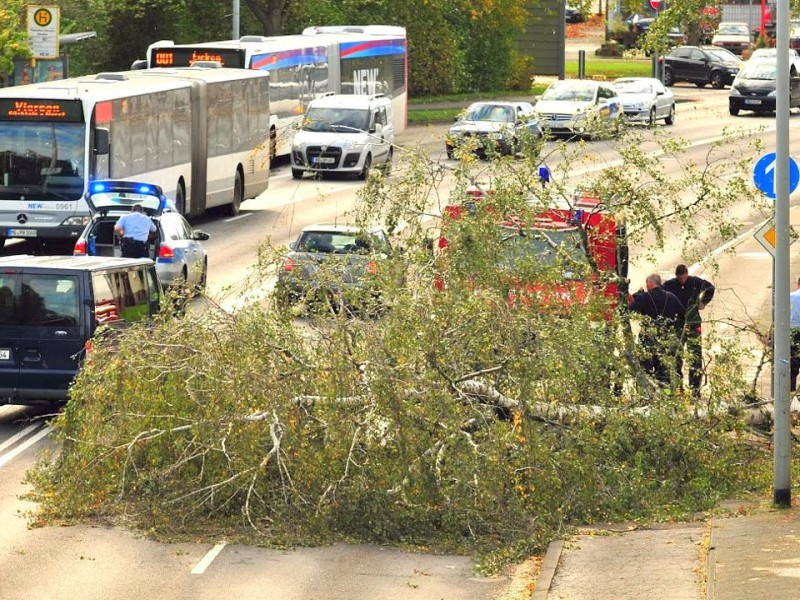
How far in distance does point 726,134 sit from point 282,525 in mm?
6567

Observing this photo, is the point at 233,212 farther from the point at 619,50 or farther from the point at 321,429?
the point at 619,50

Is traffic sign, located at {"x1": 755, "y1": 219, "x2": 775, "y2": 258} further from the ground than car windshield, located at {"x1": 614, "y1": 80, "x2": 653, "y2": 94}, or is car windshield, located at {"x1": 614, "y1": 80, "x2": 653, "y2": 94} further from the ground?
car windshield, located at {"x1": 614, "y1": 80, "x2": 653, "y2": 94}

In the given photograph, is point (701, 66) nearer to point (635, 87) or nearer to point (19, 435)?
point (635, 87)

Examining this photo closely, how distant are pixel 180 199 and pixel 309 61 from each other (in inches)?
563

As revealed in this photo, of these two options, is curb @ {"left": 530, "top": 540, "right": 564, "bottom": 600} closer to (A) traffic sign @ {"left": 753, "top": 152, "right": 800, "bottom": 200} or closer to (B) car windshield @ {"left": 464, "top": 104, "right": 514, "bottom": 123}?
(A) traffic sign @ {"left": 753, "top": 152, "right": 800, "bottom": 200}

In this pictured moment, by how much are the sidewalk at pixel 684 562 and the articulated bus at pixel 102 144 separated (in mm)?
16592

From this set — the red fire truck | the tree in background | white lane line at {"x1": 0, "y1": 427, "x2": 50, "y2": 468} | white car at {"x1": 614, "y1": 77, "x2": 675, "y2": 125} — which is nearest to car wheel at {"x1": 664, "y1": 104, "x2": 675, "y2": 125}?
white car at {"x1": 614, "y1": 77, "x2": 675, "y2": 125}

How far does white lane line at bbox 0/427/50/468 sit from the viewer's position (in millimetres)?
16016

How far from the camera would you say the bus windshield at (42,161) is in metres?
28.9

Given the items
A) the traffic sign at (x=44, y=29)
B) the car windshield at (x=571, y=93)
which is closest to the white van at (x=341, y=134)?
the traffic sign at (x=44, y=29)

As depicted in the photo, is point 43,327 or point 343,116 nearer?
point 43,327

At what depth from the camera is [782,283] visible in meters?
14.1

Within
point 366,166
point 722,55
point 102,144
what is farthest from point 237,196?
point 722,55

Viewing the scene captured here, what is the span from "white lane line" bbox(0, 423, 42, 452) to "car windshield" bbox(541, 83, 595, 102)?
32.8 metres
